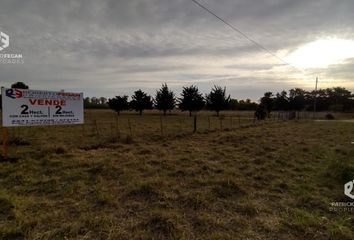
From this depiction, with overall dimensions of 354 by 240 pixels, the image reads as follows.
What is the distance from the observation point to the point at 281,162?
7.86 metres

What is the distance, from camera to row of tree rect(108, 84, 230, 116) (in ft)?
184

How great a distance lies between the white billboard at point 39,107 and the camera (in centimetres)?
786

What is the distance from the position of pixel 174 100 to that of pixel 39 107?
4953 centimetres

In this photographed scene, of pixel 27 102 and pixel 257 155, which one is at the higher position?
pixel 27 102

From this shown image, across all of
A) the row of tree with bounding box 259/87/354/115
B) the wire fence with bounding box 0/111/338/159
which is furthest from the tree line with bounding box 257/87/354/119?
the wire fence with bounding box 0/111/338/159

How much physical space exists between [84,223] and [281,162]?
6276mm

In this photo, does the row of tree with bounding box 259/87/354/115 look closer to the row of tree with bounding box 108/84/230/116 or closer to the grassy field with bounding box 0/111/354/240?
the row of tree with bounding box 108/84/230/116

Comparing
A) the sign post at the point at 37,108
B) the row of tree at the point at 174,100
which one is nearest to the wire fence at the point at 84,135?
the sign post at the point at 37,108

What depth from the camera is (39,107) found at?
8.76 meters

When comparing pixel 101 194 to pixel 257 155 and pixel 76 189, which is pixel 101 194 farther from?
pixel 257 155

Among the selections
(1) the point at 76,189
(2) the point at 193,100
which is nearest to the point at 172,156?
(1) the point at 76,189

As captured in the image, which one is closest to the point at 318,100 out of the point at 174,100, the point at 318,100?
the point at 318,100

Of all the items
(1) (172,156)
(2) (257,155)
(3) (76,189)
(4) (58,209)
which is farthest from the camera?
(2) (257,155)

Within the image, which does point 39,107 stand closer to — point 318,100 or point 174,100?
point 174,100
